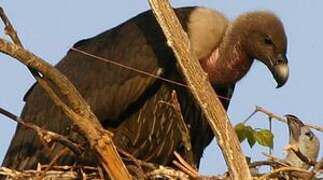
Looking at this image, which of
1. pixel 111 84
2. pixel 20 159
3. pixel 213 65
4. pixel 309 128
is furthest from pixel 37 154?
pixel 309 128

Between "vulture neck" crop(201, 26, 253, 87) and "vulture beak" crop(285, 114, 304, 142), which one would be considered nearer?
"vulture beak" crop(285, 114, 304, 142)

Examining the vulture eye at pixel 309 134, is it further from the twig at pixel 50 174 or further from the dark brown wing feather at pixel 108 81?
the dark brown wing feather at pixel 108 81

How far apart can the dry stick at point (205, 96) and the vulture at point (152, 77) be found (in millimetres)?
1828

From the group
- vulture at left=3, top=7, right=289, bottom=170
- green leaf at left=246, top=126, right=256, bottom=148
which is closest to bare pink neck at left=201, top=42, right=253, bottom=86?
vulture at left=3, top=7, right=289, bottom=170

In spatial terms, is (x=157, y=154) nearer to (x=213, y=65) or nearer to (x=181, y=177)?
(x=213, y=65)

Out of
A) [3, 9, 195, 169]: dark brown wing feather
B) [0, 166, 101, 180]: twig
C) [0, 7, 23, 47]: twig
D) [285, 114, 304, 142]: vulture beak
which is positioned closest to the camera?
[0, 7, 23, 47]: twig

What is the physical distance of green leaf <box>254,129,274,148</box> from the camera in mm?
5488

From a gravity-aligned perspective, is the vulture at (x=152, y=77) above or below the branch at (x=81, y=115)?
below

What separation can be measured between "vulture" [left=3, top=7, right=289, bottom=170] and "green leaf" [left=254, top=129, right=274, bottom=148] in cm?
91

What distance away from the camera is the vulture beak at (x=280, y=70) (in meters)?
6.39

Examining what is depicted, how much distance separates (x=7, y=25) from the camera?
15.2ft

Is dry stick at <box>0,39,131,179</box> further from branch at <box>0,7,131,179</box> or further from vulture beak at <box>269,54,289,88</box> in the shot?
vulture beak at <box>269,54,289,88</box>

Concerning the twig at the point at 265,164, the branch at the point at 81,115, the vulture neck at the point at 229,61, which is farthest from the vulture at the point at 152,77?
the branch at the point at 81,115

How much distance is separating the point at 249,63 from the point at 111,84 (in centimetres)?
92
